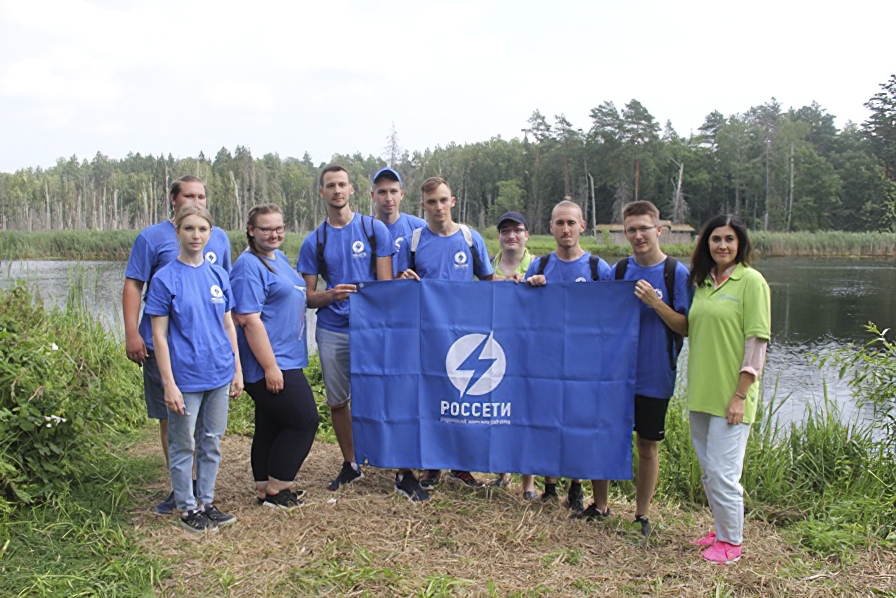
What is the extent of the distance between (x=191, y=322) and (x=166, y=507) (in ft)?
4.07

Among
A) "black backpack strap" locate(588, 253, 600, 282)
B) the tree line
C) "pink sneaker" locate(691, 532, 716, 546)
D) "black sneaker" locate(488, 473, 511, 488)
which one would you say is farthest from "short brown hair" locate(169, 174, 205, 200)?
the tree line

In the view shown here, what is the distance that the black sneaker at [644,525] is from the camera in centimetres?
425

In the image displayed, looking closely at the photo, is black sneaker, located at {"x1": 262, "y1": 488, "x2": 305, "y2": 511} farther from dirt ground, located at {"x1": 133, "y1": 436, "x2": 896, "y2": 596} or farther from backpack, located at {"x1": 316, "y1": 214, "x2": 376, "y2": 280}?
backpack, located at {"x1": 316, "y1": 214, "x2": 376, "y2": 280}

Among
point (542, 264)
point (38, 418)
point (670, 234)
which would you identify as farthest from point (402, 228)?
point (670, 234)

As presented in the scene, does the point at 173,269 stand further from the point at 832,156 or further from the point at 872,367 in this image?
the point at 832,156

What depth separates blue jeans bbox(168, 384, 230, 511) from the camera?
13.2ft

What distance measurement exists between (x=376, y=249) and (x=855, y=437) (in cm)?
465

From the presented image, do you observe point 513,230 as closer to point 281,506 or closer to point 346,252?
point 346,252

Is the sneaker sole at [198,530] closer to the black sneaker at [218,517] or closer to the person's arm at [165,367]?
the black sneaker at [218,517]

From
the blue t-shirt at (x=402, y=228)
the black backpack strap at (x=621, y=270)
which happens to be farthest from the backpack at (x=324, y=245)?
the black backpack strap at (x=621, y=270)

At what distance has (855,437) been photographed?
6.29 m

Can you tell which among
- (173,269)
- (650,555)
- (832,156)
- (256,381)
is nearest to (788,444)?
(650,555)

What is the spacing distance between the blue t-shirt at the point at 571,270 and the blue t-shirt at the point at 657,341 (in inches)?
10.0

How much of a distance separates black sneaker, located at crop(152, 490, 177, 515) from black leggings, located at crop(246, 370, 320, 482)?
Result: 61 centimetres
